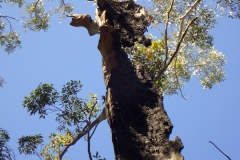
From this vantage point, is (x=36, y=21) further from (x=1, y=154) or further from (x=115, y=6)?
(x=115, y=6)

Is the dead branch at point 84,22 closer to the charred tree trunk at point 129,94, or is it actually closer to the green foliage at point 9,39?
the charred tree trunk at point 129,94

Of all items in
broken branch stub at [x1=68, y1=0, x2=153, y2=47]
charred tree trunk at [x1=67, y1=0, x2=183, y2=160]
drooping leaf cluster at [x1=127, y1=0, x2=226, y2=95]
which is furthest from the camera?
drooping leaf cluster at [x1=127, y1=0, x2=226, y2=95]

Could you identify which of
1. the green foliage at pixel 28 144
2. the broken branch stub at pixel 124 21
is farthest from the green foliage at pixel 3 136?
the broken branch stub at pixel 124 21

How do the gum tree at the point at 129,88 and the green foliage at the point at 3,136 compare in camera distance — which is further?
the green foliage at the point at 3,136

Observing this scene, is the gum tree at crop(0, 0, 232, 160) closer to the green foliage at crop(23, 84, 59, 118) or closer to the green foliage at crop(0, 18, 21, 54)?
the green foliage at crop(23, 84, 59, 118)

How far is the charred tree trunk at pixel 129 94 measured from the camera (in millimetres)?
3481

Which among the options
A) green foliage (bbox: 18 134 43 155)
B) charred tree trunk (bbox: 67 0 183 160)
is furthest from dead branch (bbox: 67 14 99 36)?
green foliage (bbox: 18 134 43 155)

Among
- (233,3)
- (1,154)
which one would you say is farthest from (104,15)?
(233,3)

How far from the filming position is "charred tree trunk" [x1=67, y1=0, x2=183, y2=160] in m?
3.48

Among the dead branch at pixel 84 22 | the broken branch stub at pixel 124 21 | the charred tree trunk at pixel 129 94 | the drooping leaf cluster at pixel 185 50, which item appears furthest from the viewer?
the drooping leaf cluster at pixel 185 50

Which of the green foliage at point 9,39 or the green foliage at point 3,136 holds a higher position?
the green foliage at point 9,39

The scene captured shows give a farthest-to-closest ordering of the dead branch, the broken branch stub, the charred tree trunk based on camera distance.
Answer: the dead branch → the broken branch stub → the charred tree trunk

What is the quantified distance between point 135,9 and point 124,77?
1530 mm

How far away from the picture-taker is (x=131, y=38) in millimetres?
4805
